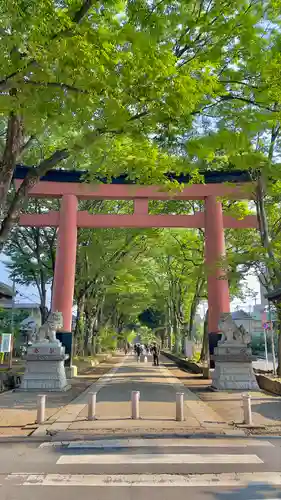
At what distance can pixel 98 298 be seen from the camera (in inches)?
1235

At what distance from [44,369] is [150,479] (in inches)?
375

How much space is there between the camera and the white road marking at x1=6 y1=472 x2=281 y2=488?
5.14m

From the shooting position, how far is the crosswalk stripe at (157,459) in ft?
20.1

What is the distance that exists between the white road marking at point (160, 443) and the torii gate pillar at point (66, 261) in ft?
33.3

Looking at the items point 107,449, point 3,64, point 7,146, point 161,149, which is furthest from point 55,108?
point 107,449

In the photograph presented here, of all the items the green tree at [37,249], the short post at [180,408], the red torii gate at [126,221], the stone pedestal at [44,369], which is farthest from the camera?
the green tree at [37,249]

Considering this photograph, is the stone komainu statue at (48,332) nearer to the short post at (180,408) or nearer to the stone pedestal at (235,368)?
the stone pedestal at (235,368)

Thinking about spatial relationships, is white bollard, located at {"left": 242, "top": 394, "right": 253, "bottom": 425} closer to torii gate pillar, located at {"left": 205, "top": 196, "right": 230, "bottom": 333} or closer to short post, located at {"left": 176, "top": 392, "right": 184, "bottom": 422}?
short post, located at {"left": 176, "top": 392, "right": 184, "bottom": 422}

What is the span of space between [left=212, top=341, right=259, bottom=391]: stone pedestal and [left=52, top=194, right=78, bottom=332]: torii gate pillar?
22.1ft

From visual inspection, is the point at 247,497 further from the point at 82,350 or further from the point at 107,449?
the point at 82,350

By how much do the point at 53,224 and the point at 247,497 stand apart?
1505 cm

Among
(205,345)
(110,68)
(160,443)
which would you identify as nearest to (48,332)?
(160,443)

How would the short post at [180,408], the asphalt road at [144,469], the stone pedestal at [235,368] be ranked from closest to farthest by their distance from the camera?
1. the asphalt road at [144,469]
2. the short post at [180,408]
3. the stone pedestal at [235,368]

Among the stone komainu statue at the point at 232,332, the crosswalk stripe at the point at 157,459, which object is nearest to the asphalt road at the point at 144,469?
the crosswalk stripe at the point at 157,459
